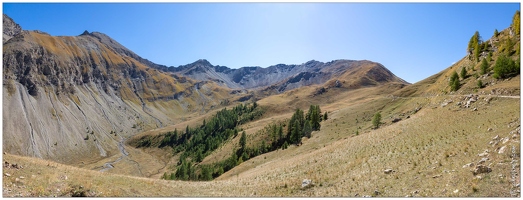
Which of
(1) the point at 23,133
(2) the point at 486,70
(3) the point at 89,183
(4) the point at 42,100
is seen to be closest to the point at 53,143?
(1) the point at 23,133

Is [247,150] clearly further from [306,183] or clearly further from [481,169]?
[481,169]

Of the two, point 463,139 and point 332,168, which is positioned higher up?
point 463,139

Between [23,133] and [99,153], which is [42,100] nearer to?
[23,133]

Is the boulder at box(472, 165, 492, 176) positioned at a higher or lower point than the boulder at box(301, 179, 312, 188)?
higher

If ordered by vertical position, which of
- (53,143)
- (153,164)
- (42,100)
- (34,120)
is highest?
(42,100)

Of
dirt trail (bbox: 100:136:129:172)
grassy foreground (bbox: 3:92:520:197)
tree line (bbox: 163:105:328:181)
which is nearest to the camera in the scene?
grassy foreground (bbox: 3:92:520:197)

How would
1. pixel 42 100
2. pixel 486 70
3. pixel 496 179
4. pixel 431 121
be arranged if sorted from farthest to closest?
pixel 42 100 → pixel 486 70 → pixel 431 121 → pixel 496 179

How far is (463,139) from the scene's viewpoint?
101 ft

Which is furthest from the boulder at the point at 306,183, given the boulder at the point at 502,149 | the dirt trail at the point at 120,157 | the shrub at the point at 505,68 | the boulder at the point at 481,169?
the dirt trail at the point at 120,157

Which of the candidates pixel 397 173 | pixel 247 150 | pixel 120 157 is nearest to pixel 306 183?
pixel 397 173

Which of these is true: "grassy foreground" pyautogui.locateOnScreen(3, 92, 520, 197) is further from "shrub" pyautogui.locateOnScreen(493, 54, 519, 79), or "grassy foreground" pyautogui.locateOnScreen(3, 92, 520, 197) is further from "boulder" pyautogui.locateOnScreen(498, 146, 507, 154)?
"shrub" pyautogui.locateOnScreen(493, 54, 519, 79)

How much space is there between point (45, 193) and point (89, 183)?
3.14 metres

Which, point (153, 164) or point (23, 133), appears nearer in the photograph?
point (23, 133)

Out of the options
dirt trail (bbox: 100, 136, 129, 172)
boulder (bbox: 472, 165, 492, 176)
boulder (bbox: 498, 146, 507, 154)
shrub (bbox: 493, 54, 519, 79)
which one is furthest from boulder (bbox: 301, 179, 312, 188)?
dirt trail (bbox: 100, 136, 129, 172)
